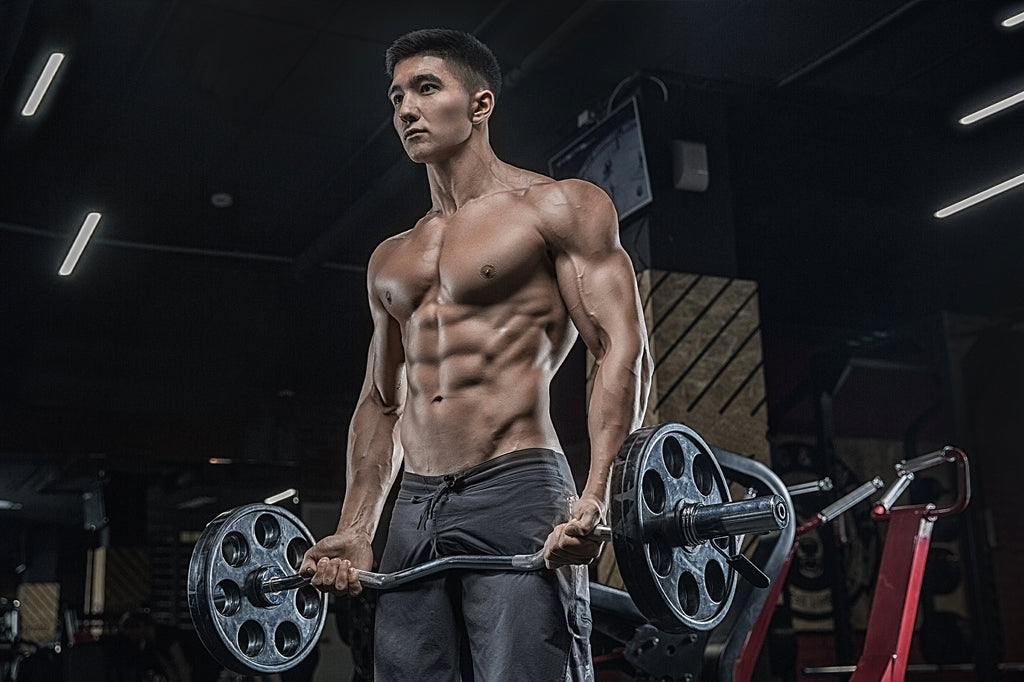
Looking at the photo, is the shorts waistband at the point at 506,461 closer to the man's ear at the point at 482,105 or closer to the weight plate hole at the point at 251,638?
the weight plate hole at the point at 251,638

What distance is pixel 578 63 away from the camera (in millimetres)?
4512

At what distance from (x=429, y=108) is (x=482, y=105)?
Answer: 0.38 ft

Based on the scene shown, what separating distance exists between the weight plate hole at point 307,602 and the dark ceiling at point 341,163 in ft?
8.25

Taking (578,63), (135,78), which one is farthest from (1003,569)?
(135,78)

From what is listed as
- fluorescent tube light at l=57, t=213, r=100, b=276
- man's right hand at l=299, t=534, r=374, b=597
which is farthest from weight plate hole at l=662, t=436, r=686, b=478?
fluorescent tube light at l=57, t=213, r=100, b=276

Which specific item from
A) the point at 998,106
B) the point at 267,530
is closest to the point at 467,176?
the point at 267,530

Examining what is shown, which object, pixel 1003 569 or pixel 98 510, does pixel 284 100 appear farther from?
pixel 98 510

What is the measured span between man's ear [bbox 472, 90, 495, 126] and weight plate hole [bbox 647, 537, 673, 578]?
0.85 metres

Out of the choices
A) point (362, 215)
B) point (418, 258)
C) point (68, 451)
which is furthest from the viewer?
point (68, 451)

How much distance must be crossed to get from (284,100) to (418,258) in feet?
10.2

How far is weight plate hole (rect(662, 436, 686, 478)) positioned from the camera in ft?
5.58

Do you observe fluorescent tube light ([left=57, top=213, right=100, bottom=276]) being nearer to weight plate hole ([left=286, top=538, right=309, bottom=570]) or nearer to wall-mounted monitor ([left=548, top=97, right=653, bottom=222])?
wall-mounted monitor ([left=548, top=97, right=653, bottom=222])

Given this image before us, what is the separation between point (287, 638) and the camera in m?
2.10

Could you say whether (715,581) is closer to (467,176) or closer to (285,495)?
(467,176)
